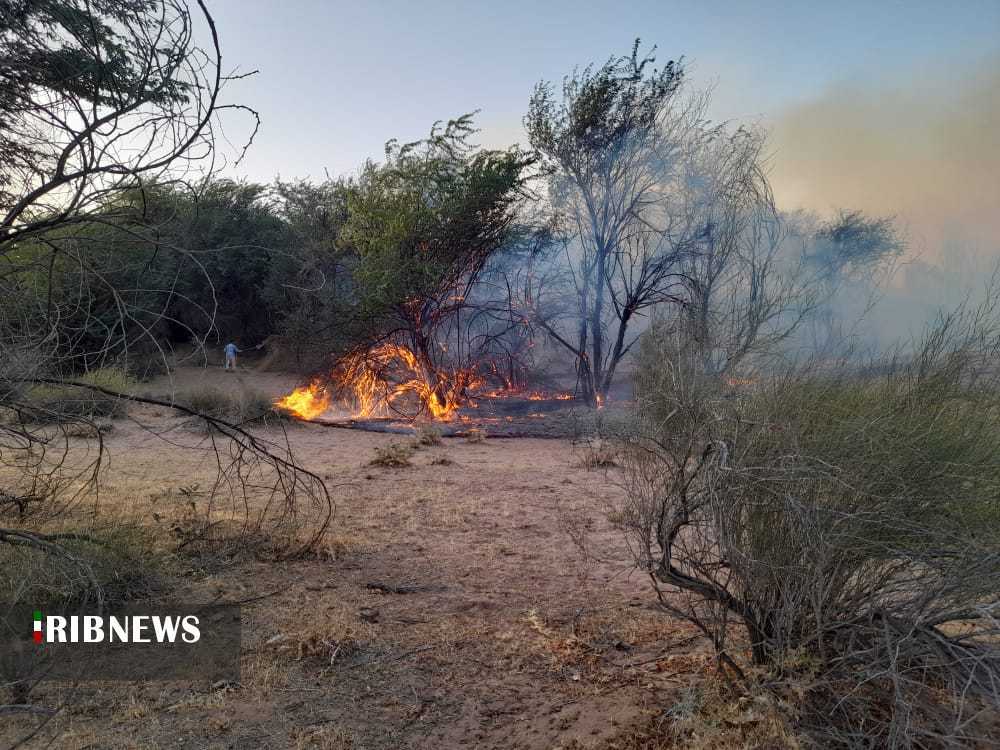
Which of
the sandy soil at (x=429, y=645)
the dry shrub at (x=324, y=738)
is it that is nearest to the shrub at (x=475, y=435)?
the sandy soil at (x=429, y=645)

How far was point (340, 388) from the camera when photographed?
16.5 metres

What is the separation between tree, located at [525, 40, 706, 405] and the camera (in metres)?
16.1

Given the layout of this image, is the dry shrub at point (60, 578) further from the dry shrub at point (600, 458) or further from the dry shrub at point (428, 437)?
the dry shrub at point (428, 437)

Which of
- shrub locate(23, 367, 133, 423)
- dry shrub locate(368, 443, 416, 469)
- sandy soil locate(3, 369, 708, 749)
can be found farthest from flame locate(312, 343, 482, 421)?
shrub locate(23, 367, 133, 423)

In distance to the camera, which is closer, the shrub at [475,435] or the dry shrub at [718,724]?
the dry shrub at [718,724]

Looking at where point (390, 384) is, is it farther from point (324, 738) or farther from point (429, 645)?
point (324, 738)

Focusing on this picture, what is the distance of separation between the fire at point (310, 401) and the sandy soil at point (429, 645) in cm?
826

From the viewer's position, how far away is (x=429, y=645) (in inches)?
172

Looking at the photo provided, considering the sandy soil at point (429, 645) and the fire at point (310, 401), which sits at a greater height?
the fire at point (310, 401)

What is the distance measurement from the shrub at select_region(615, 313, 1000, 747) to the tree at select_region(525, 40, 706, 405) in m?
12.4

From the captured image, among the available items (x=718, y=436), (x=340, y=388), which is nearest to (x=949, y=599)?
(x=718, y=436)
